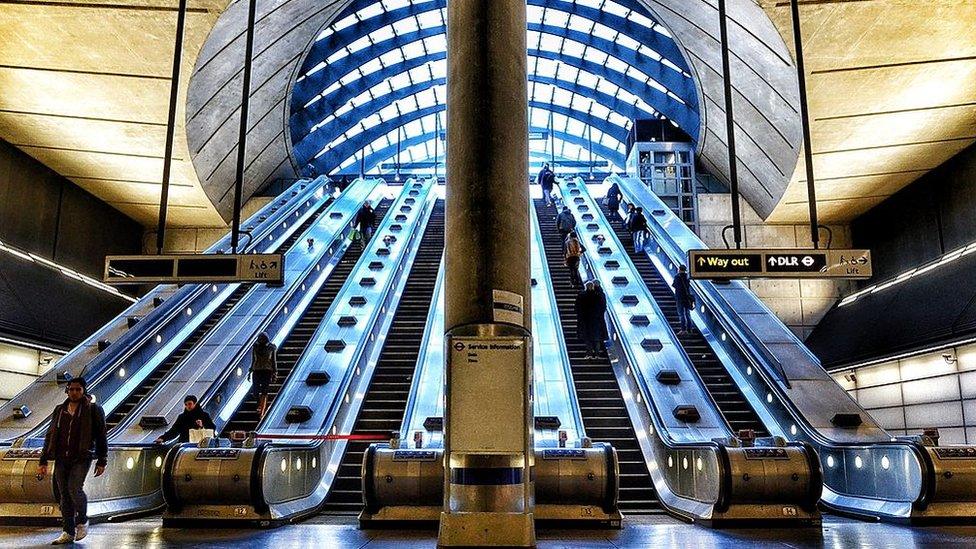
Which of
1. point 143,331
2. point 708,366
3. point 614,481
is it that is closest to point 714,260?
point 614,481

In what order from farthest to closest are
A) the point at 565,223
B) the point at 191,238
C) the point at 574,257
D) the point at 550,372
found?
1. the point at 191,238
2. the point at 565,223
3. the point at 574,257
4. the point at 550,372

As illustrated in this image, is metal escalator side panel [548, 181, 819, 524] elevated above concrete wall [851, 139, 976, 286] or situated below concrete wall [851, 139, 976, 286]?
below

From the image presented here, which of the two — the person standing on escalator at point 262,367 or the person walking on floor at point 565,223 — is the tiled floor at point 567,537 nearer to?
the person standing on escalator at point 262,367

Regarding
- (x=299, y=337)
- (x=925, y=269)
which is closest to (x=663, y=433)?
(x=299, y=337)

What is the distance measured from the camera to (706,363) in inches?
537

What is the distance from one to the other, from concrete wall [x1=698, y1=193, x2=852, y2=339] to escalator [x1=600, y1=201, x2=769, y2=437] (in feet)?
18.0

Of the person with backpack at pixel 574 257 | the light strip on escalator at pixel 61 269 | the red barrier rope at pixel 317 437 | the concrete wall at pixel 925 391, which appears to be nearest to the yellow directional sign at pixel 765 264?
the red barrier rope at pixel 317 437

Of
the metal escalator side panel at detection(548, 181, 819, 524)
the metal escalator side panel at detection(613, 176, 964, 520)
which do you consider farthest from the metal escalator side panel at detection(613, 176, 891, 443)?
the metal escalator side panel at detection(548, 181, 819, 524)

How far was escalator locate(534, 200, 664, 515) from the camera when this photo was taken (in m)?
9.65

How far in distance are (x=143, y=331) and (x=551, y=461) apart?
27.2 ft

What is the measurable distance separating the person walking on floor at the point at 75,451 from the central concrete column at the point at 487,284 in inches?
130

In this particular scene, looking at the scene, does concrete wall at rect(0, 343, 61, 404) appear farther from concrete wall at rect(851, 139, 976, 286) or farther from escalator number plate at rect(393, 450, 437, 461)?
concrete wall at rect(851, 139, 976, 286)

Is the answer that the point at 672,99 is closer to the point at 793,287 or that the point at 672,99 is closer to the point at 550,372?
the point at 793,287

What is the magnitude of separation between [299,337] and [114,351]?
360 centimetres
